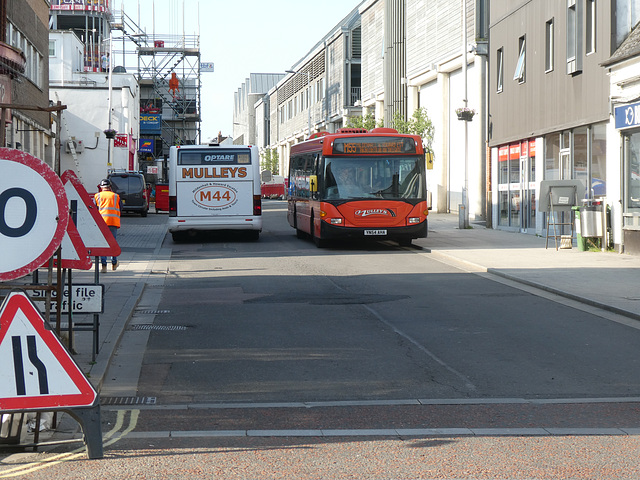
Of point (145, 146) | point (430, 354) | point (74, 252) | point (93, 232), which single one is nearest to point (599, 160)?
point (430, 354)

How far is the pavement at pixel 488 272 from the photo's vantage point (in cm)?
1025

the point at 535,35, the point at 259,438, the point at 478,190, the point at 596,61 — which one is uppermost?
the point at 535,35

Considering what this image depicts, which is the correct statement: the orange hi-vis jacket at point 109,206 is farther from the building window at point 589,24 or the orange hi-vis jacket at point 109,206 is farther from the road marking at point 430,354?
the building window at point 589,24

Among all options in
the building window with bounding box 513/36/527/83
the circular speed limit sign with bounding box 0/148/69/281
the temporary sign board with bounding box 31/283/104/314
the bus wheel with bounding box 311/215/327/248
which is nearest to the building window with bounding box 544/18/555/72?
the building window with bounding box 513/36/527/83

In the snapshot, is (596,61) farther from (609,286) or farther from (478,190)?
(478,190)

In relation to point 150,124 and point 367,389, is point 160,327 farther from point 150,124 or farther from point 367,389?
point 150,124

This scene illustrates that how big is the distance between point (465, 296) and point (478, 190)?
25165mm

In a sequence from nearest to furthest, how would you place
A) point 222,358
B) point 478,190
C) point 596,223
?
point 222,358 < point 596,223 < point 478,190

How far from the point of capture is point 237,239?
93.7 feet

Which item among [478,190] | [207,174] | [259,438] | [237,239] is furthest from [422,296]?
[478,190]

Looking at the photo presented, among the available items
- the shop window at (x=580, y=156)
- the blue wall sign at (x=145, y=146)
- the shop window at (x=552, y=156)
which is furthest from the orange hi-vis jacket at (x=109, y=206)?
the blue wall sign at (x=145, y=146)

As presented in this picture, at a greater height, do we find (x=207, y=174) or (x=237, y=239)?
(x=207, y=174)

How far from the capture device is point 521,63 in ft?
95.9

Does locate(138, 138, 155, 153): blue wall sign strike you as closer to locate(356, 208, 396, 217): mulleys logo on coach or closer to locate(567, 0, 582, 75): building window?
locate(356, 208, 396, 217): mulleys logo on coach
